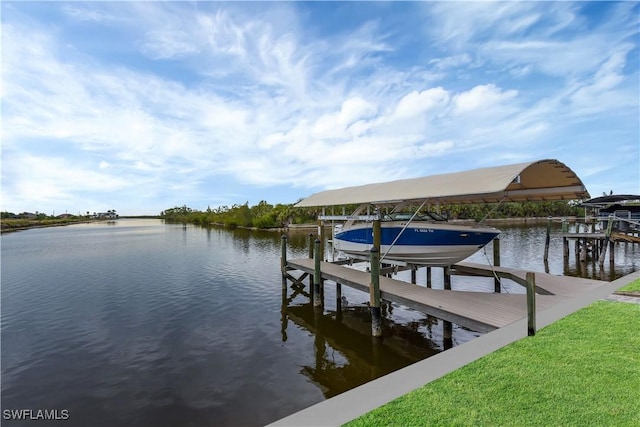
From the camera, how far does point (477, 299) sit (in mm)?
8398

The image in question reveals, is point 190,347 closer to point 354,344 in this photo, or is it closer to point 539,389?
point 354,344

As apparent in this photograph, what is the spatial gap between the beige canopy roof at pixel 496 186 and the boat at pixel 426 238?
931 mm

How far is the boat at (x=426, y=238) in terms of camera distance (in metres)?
9.90

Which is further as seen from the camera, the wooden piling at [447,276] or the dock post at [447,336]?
the wooden piling at [447,276]

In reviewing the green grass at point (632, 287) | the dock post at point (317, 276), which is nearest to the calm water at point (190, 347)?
the dock post at point (317, 276)

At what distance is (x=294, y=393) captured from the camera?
7.02 meters

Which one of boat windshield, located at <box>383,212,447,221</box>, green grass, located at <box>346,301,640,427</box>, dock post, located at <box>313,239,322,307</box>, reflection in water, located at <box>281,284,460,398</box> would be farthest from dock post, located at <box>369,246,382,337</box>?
green grass, located at <box>346,301,640,427</box>

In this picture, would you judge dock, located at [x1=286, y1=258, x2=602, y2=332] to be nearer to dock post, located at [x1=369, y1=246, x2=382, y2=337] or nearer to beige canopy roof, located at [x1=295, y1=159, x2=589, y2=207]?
dock post, located at [x1=369, y1=246, x2=382, y2=337]

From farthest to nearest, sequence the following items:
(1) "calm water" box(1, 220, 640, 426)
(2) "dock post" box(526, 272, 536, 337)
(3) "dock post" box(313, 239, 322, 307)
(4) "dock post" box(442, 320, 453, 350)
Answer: (3) "dock post" box(313, 239, 322, 307), (4) "dock post" box(442, 320, 453, 350), (1) "calm water" box(1, 220, 640, 426), (2) "dock post" box(526, 272, 536, 337)

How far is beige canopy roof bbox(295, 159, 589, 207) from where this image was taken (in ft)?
25.3

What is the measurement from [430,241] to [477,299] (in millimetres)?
2429

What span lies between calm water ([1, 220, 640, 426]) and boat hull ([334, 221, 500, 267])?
2173 mm

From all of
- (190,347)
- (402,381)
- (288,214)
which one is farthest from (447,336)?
(288,214)

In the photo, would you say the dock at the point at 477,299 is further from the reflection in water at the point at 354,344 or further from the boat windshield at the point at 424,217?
the boat windshield at the point at 424,217
